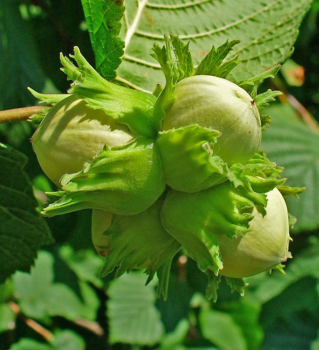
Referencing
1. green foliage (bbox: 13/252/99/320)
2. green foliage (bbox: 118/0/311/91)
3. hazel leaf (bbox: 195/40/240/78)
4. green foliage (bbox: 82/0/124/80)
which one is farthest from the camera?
green foliage (bbox: 13/252/99/320)

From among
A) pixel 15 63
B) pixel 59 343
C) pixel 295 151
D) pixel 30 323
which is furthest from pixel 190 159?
pixel 30 323

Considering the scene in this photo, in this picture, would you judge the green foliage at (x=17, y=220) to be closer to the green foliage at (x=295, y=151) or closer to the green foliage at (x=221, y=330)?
the green foliage at (x=295, y=151)

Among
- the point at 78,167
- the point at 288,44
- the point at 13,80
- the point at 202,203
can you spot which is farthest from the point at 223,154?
the point at 13,80

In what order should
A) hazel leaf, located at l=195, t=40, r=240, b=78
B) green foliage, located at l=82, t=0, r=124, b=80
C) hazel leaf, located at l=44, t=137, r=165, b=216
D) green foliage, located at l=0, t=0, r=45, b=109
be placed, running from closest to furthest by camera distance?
1. hazel leaf, located at l=44, t=137, r=165, b=216
2. hazel leaf, located at l=195, t=40, r=240, b=78
3. green foliage, located at l=82, t=0, r=124, b=80
4. green foliage, located at l=0, t=0, r=45, b=109

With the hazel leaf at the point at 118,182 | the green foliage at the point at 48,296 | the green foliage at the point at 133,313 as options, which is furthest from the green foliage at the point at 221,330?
the hazel leaf at the point at 118,182

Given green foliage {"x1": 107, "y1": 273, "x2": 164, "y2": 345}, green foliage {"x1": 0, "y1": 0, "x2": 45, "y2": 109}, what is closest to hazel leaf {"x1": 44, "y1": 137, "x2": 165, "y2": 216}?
green foliage {"x1": 0, "y1": 0, "x2": 45, "y2": 109}

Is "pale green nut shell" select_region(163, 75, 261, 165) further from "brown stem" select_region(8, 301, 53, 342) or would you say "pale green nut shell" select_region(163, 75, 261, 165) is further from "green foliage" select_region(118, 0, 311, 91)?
"brown stem" select_region(8, 301, 53, 342)

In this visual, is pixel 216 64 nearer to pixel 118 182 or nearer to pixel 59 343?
pixel 118 182
